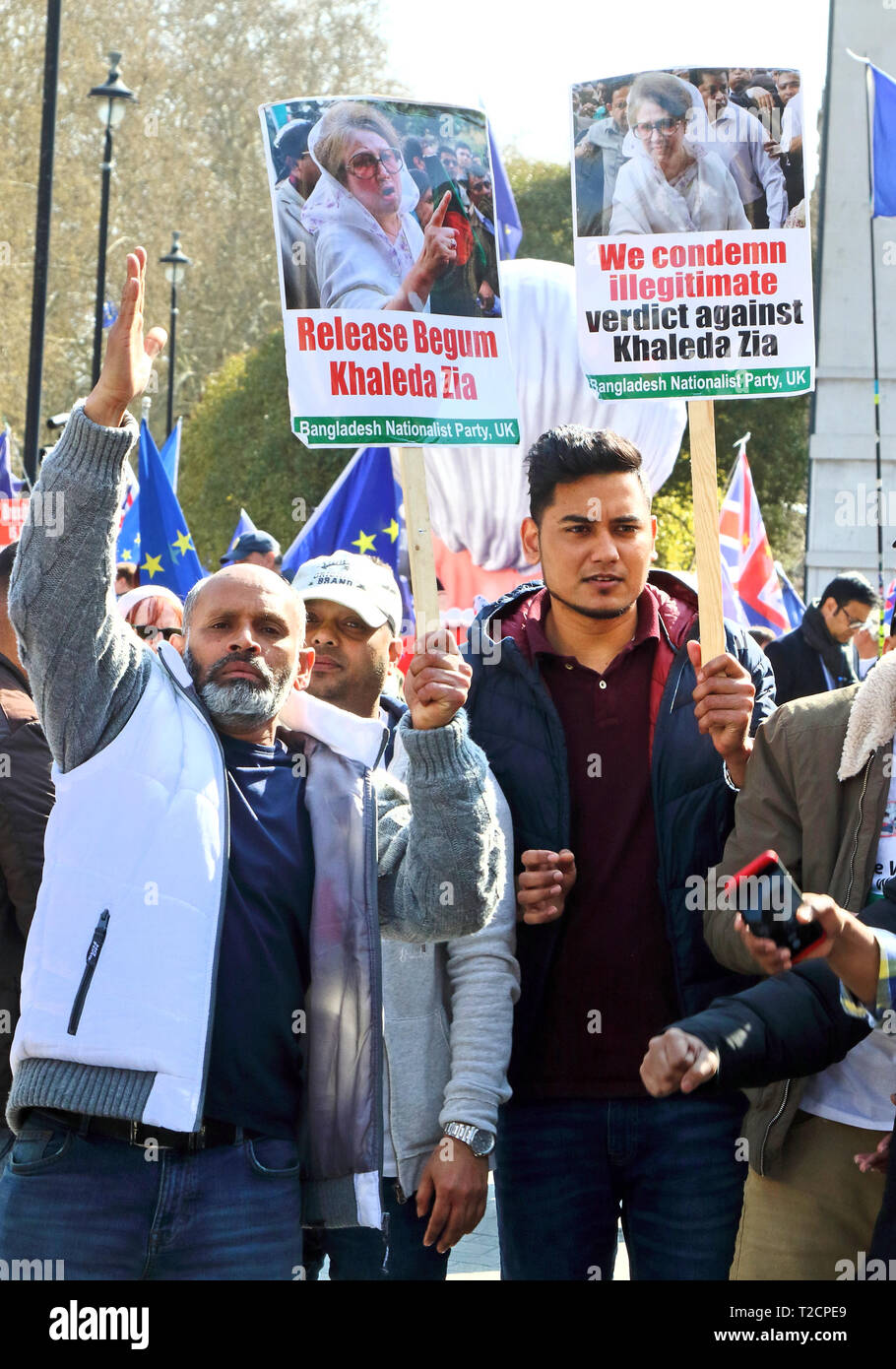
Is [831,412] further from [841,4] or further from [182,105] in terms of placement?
[182,105]

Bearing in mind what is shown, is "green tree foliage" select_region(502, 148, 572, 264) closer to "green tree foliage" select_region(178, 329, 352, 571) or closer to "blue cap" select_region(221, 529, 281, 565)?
"green tree foliage" select_region(178, 329, 352, 571)

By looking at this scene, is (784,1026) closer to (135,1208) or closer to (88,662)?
(135,1208)

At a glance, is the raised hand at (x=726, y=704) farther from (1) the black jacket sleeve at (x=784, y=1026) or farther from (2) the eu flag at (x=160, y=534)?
(2) the eu flag at (x=160, y=534)

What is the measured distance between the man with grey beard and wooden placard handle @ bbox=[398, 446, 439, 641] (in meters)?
0.19

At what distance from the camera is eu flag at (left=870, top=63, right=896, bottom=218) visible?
317 inches

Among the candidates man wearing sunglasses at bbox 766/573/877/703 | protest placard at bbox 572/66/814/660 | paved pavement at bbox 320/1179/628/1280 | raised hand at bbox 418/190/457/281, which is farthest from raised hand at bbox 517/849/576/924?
man wearing sunglasses at bbox 766/573/877/703

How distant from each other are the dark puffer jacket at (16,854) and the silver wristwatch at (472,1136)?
106 centimetres

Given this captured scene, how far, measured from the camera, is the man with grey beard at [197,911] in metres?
2.90

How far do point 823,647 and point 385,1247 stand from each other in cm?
661

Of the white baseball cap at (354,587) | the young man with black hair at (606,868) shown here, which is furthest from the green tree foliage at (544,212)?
the young man with black hair at (606,868)

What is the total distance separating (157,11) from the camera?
1858 inches

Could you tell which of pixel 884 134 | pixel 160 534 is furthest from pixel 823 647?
pixel 160 534

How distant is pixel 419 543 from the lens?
3.61 meters

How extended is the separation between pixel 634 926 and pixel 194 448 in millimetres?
33096
